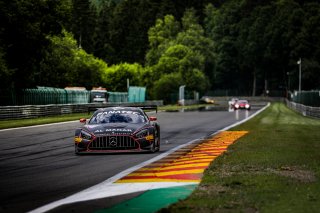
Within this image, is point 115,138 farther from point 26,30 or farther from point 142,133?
point 26,30

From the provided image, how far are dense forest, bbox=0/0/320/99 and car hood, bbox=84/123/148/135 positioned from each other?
3569 centimetres

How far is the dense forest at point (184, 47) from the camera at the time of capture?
95.2 metres

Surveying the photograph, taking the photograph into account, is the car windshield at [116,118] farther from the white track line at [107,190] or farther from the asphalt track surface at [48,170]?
the white track line at [107,190]

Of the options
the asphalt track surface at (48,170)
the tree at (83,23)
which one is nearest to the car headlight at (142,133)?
the asphalt track surface at (48,170)

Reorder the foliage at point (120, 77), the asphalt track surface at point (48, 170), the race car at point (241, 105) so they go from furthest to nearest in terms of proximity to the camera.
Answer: the foliage at point (120, 77), the race car at point (241, 105), the asphalt track surface at point (48, 170)

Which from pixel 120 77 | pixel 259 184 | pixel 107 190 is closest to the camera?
pixel 107 190

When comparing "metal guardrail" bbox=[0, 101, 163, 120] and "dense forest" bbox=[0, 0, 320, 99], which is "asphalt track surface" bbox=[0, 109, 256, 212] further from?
"dense forest" bbox=[0, 0, 320, 99]

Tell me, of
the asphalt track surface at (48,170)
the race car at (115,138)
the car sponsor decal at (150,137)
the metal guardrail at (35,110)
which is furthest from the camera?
the metal guardrail at (35,110)

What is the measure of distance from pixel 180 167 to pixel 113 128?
160 inches

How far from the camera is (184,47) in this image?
11794cm

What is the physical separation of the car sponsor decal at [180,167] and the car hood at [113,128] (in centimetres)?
120

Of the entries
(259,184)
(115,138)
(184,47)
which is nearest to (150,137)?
(115,138)

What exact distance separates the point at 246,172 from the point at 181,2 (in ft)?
570

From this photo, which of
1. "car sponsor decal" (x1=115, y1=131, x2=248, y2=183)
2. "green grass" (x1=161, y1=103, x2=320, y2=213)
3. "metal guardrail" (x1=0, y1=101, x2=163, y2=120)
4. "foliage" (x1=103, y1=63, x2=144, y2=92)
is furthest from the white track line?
"foliage" (x1=103, y1=63, x2=144, y2=92)
